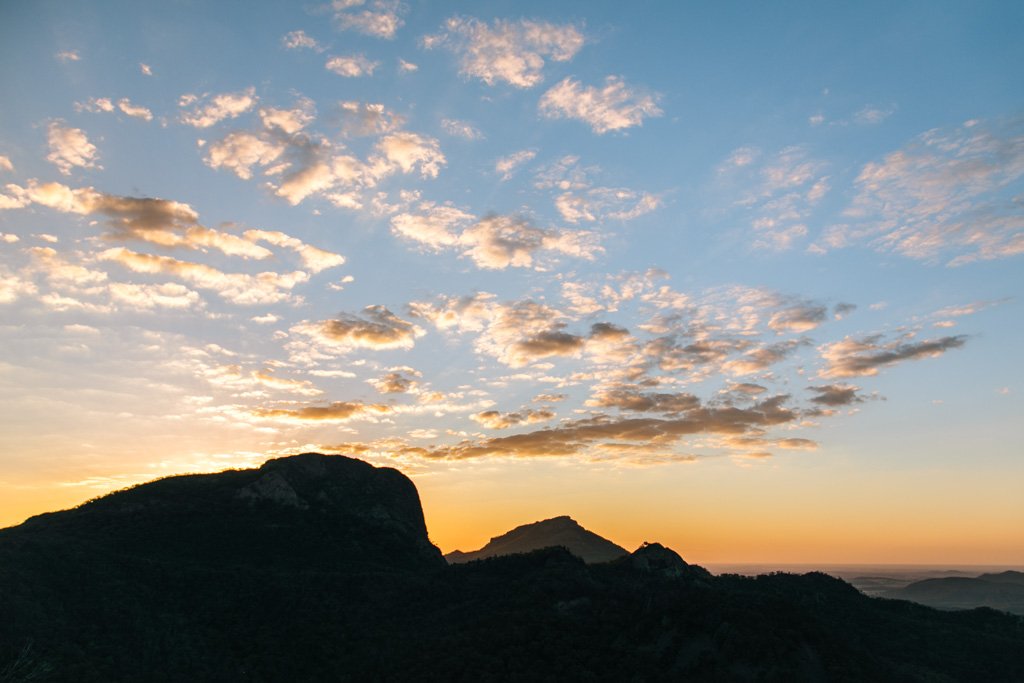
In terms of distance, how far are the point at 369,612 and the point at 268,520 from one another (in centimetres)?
5175

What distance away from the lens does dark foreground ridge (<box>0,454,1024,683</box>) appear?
2911 inches

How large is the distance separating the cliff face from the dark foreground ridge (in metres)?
0.56

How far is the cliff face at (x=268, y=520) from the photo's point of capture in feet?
408

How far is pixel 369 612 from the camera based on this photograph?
10456 centimetres

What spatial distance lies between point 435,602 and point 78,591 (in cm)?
5644

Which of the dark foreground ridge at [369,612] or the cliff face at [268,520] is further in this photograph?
the cliff face at [268,520]

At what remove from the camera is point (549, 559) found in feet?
422

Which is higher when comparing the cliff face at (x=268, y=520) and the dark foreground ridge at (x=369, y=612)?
the cliff face at (x=268, y=520)

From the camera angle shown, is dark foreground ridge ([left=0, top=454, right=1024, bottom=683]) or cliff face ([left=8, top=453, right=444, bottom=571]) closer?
dark foreground ridge ([left=0, top=454, right=1024, bottom=683])

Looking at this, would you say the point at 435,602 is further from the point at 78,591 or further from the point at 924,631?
the point at 924,631

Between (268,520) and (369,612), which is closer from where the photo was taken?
(369,612)

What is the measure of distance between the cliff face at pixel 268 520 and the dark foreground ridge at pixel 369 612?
1.84 ft

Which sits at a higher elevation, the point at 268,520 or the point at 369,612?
the point at 268,520

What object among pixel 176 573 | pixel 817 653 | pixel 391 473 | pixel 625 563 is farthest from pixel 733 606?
pixel 391 473
